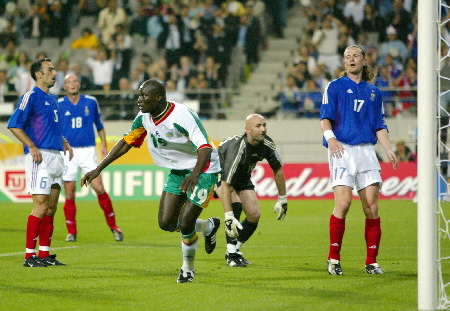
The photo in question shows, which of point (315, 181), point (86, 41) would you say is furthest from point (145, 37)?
point (315, 181)

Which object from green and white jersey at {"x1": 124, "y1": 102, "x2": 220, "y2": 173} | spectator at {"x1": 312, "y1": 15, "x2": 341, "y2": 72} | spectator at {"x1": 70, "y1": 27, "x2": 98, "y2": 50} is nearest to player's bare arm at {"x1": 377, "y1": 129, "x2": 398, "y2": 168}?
green and white jersey at {"x1": 124, "y1": 102, "x2": 220, "y2": 173}

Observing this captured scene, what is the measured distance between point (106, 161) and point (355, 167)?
8.10 ft

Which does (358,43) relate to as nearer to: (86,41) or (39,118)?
(86,41)

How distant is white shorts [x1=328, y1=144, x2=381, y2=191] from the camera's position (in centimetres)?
920

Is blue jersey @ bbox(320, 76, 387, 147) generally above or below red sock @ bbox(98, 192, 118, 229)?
above

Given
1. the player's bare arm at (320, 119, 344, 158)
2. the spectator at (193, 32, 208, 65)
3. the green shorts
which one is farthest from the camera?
the spectator at (193, 32, 208, 65)

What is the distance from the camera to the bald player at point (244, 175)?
33.7ft

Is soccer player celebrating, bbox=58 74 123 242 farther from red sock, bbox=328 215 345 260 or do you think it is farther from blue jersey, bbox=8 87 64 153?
red sock, bbox=328 215 345 260

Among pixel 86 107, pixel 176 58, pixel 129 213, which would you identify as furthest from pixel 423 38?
pixel 176 58

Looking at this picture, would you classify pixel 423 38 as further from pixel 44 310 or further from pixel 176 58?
pixel 176 58

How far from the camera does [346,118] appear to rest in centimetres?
924

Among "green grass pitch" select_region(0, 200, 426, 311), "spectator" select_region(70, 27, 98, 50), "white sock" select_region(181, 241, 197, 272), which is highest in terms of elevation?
"spectator" select_region(70, 27, 98, 50)

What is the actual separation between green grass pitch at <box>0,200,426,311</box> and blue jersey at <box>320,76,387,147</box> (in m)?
1.40

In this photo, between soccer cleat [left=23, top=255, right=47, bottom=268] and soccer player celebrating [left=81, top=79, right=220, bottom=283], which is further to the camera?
soccer cleat [left=23, top=255, right=47, bottom=268]
